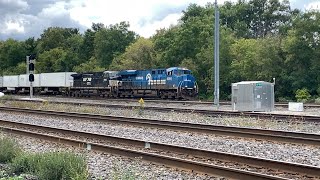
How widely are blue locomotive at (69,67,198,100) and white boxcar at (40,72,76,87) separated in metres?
1.73

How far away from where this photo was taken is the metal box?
2268cm

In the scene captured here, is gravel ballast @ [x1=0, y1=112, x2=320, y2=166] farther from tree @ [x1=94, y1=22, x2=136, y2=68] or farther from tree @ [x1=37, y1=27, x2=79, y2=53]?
tree @ [x1=37, y1=27, x2=79, y2=53]

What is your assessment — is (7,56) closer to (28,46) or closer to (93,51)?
(28,46)

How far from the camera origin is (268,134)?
43.6 feet

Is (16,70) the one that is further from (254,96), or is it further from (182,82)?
(254,96)

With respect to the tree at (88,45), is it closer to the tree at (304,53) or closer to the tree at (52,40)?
the tree at (52,40)

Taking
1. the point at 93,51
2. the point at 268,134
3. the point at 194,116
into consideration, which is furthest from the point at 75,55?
the point at 268,134

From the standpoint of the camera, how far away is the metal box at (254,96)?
22.7m

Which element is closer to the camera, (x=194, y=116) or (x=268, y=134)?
(x=268, y=134)

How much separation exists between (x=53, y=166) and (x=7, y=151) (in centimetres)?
238

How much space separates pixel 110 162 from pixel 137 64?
4822 cm

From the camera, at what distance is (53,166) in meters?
7.85

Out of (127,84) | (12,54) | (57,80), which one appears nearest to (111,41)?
(57,80)

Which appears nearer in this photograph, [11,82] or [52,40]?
[11,82]
